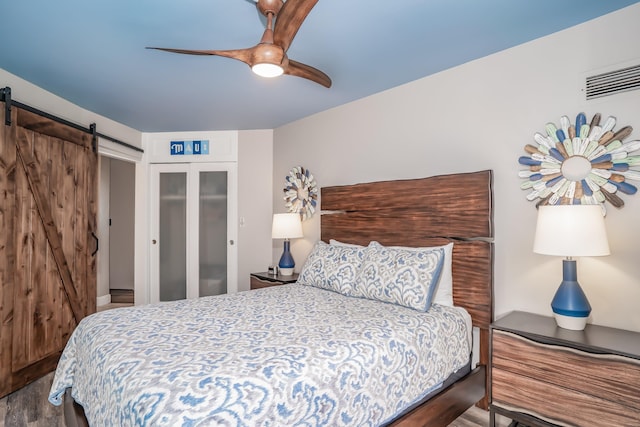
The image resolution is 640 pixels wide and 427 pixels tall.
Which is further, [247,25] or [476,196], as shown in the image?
[476,196]

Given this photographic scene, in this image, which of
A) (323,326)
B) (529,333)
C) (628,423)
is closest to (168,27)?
(323,326)

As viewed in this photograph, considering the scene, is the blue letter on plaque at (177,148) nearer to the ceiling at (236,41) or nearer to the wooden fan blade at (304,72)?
the ceiling at (236,41)

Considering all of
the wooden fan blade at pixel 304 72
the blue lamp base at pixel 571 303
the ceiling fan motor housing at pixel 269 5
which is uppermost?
the ceiling fan motor housing at pixel 269 5

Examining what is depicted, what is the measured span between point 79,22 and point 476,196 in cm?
275

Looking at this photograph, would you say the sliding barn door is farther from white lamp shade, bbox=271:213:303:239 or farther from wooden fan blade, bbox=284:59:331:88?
wooden fan blade, bbox=284:59:331:88

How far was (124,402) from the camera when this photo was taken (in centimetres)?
120

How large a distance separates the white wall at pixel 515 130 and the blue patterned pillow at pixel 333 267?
78 cm

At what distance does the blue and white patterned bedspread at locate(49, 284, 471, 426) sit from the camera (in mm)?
1169

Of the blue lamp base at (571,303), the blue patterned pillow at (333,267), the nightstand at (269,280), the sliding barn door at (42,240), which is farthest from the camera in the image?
the nightstand at (269,280)

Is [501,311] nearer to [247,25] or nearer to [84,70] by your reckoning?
[247,25]

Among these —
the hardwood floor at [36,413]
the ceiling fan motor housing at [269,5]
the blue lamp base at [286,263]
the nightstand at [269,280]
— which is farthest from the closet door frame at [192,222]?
the ceiling fan motor housing at [269,5]

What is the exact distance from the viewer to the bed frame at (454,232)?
6.93ft

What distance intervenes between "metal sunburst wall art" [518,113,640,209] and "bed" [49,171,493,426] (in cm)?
31

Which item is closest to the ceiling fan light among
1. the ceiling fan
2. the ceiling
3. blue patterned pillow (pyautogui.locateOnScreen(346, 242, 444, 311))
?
the ceiling fan
